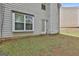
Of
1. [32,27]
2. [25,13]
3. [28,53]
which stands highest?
[25,13]

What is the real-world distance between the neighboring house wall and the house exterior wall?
914 millimetres

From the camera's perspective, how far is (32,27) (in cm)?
1435

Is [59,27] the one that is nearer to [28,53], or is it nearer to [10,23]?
[10,23]

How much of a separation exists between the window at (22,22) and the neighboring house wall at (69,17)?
423 centimetres

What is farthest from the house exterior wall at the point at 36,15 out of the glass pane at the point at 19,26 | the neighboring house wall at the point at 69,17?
the neighboring house wall at the point at 69,17

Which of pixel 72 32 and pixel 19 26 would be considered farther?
pixel 72 32

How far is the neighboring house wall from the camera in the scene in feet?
57.3

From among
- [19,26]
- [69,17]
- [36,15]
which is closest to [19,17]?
[19,26]

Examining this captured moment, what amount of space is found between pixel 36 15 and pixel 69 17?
14.1 ft

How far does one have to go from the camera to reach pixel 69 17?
18.4m

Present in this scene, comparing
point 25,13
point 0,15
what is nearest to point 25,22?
point 25,13

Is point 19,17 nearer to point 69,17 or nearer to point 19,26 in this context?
point 19,26

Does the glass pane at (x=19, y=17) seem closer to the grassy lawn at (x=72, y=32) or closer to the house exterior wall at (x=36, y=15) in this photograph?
the house exterior wall at (x=36, y=15)

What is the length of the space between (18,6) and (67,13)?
276 inches
